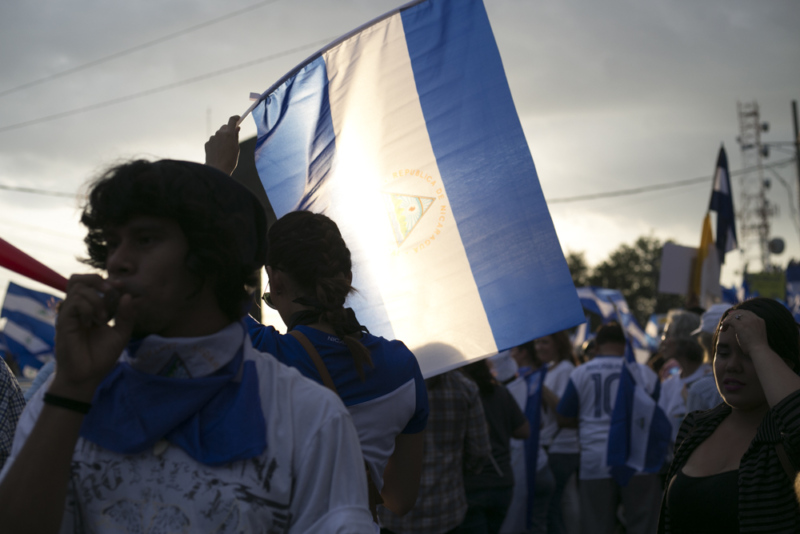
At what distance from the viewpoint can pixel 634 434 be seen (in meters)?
6.38

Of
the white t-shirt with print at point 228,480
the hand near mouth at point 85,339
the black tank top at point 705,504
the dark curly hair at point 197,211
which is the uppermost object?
the dark curly hair at point 197,211

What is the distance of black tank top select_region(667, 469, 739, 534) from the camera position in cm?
264

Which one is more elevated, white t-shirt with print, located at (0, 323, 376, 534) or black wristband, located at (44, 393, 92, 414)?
black wristband, located at (44, 393, 92, 414)

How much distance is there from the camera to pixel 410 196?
126 inches

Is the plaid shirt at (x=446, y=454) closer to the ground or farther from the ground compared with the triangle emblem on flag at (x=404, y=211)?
closer to the ground

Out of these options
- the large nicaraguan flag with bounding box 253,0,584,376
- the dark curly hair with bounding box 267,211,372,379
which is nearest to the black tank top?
the large nicaraguan flag with bounding box 253,0,584,376

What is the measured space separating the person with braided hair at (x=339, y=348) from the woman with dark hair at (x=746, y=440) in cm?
110

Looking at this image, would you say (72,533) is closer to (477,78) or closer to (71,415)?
(71,415)

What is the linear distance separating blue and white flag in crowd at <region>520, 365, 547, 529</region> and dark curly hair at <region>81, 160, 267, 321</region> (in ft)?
17.9

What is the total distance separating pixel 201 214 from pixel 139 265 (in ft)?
0.49

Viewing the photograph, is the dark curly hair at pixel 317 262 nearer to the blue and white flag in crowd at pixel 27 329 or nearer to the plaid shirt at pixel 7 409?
the plaid shirt at pixel 7 409

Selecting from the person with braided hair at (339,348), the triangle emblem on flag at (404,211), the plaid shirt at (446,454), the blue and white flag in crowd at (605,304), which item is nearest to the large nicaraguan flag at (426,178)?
the triangle emblem on flag at (404,211)

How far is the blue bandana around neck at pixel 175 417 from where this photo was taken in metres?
1.30

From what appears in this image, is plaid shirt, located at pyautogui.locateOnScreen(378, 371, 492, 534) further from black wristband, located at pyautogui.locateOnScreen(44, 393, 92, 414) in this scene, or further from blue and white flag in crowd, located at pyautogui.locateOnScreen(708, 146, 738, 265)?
blue and white flag in crowd, located at pyautogui.locateOnScreen(708, 146, 738, 265)
